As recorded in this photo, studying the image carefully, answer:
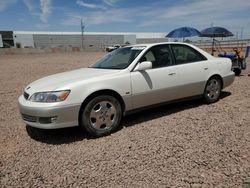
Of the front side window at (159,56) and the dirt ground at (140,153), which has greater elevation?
the front side window at (159,56)

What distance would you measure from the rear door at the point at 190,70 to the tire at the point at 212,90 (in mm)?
203

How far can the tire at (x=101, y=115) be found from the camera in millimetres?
3379

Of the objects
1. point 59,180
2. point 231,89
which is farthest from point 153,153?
point 231,89

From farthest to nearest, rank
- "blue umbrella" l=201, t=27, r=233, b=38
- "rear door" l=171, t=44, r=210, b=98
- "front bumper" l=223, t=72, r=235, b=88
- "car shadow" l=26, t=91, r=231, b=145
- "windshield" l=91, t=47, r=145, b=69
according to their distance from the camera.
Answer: "blue umbrella" l=201, t=27, r=233, b=38, "front bumper" l=223, t=72, r=235, b=88, "rear door" l=171, t=44, r=210, b=98, "windshield" l=91, t=47, r=145, b=69, "car shadow" l=26, t=91, r=231, b=145

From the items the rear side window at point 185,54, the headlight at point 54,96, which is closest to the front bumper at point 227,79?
the rear side window at point 185,54

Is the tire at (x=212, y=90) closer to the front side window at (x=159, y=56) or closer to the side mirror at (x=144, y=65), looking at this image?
the front side window at (x=159, y=56)

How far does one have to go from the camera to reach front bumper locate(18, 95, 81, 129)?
10.3 feet

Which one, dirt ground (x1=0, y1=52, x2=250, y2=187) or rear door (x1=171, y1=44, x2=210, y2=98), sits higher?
rear door (x1=171, y1=44, x2=210, y2=98)

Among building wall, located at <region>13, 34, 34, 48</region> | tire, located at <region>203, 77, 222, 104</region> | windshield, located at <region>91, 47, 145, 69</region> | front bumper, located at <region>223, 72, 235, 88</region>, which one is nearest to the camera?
windshield, located at <region>91, 47, 145, 69</region>

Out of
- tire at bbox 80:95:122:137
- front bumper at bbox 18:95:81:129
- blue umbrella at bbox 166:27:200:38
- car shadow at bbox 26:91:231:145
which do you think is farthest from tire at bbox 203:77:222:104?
blue umbrella at bbox 166:27:200:38

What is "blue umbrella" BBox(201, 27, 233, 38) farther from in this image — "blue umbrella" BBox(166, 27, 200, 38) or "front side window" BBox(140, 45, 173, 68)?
"front side window" BBox(140, 45, 173, 68)

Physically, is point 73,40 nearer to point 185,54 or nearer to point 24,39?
point 24,39

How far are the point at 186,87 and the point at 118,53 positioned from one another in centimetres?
155

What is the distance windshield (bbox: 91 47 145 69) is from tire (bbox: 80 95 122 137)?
0.73 meters
